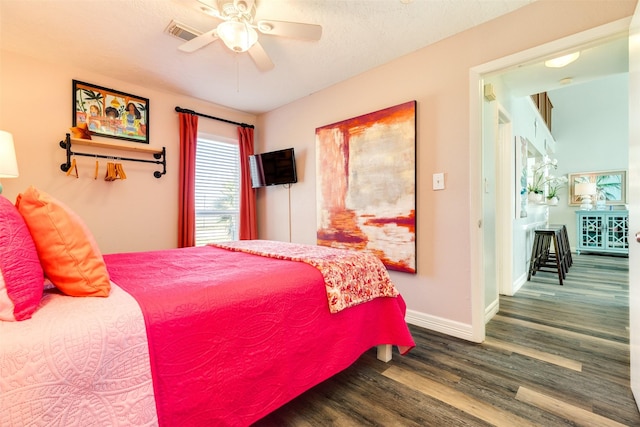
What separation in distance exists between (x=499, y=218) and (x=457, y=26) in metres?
2.06

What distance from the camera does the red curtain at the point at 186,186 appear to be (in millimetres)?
3457

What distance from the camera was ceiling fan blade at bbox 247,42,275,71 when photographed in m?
2.04

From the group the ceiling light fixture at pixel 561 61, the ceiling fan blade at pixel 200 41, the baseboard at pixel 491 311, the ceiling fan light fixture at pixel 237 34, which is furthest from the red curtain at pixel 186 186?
the ceiling light fixture at pixel 561 61

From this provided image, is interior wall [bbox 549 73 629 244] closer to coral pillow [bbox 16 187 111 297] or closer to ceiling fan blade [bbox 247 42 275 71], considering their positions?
ceiling fan blade [bbox 247 42 275 71]

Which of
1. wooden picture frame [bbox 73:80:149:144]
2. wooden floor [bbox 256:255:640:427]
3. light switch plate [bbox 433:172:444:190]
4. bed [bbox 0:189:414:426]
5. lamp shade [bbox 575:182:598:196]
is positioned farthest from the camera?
lamp shade [bbox 575:182:598:196]

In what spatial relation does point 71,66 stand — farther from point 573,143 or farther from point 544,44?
point 573,143

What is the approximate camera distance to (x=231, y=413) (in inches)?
44.7

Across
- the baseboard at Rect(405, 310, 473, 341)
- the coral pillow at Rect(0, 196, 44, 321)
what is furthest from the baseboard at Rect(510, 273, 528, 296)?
the coral pillow at Rect(0, 196, 44, 321)

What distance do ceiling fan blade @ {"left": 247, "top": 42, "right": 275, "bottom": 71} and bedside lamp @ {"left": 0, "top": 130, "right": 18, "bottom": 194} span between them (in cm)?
188

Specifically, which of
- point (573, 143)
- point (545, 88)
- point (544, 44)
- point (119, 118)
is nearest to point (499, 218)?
point (545, 88)

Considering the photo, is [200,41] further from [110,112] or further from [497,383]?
[497,383]

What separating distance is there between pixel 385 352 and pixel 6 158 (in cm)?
302

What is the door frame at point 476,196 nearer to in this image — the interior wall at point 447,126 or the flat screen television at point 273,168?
the interior wall at point 447,126

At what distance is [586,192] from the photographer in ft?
19.7
